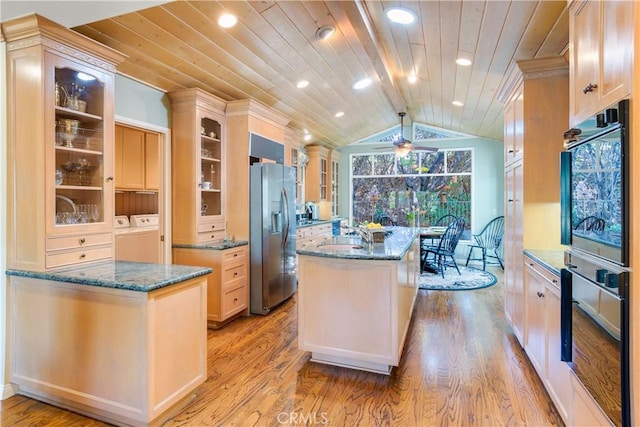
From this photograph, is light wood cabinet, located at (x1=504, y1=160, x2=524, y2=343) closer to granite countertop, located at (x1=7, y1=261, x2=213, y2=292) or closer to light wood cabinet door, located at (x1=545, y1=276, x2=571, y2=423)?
light wood cabinet door, located at (x1=545, y1=276, x2=571, y2=423)

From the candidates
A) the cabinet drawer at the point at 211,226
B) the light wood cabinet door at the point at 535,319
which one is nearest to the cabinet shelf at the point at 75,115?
the cabinet drawer at the point at 211,226

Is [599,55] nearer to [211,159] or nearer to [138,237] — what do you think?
[211,159]

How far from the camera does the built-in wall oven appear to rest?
1.19 m

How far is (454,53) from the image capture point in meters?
3.17

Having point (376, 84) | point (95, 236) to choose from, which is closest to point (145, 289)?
point (95, 236)

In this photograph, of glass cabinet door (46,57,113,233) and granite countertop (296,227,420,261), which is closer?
glass cabinet door (46,57,113,233)

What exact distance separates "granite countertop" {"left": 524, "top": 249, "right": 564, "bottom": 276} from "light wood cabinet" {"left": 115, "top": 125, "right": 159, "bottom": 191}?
3.52 metres

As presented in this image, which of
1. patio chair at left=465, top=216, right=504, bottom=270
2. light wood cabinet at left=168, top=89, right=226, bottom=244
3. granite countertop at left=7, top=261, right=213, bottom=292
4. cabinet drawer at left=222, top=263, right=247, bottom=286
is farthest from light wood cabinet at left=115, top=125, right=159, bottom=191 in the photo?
patio chair at left=465, top=216, right=504, bottom=270

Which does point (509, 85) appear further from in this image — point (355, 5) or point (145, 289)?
point (145, 289)

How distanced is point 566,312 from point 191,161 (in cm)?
327

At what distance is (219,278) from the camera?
3.54 metres

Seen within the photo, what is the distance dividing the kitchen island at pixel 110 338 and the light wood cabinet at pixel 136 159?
5.00 ft

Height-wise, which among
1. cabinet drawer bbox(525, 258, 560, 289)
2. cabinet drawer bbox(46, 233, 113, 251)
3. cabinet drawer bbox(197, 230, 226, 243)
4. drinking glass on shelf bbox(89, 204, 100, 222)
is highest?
drinking glass on shelf bbox(89, 204, 100, 222)

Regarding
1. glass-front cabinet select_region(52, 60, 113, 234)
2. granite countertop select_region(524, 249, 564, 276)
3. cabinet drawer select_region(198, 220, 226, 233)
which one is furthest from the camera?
cabinet drawer select_region(198, 220, 226, 233)
